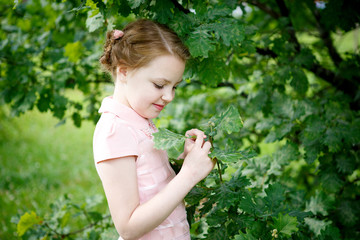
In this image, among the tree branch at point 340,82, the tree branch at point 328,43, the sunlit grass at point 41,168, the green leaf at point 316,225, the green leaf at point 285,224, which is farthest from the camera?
the sunlit grass at point 41,168

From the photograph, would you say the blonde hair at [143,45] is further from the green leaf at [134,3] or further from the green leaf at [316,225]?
the green leaf at [316,225]

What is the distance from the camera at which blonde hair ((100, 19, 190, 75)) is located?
135cm

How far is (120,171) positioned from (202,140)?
0.34m

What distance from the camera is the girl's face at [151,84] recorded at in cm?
135

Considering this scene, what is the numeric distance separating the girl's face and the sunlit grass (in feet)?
7.56

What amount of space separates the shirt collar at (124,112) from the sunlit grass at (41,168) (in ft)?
7.45

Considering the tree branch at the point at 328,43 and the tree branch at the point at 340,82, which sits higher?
the tree branch at the point at 328,43

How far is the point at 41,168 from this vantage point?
5.18m

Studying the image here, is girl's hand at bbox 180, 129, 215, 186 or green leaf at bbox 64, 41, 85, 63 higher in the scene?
girl's hand at bbox 180, 129, 215, 186

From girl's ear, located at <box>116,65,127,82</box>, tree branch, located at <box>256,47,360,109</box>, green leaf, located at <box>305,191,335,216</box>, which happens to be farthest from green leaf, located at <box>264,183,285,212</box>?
tree branch, located at <box>256,47,360,109</box>

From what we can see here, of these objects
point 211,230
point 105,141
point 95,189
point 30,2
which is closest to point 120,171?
point 105,141

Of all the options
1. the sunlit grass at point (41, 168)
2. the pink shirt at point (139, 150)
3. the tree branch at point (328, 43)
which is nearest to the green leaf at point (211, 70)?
the pink shirt at point (139, 150)

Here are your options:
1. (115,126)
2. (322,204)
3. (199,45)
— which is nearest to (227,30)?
(199,45)

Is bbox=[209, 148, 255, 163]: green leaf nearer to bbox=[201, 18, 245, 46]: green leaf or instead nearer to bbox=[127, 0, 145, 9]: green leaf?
bbox=[201, 18, 245, 46]: green leaf
